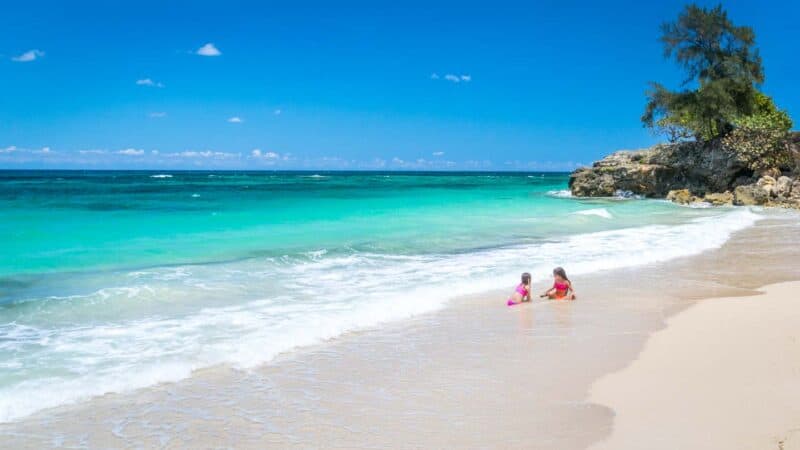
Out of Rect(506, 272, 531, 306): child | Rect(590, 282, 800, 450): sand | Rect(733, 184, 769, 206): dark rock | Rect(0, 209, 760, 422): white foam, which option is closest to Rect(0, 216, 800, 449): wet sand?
Rect(590, 282, 800, 450): sand

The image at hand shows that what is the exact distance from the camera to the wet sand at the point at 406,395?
474cm

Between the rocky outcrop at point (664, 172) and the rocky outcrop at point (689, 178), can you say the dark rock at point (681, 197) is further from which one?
the rocky outcrop at point (664, 172)

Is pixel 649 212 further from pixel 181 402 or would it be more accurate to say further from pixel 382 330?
pixel 181 402

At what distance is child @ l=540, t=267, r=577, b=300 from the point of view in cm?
970

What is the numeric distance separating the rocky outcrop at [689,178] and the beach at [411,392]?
27094 millimetres

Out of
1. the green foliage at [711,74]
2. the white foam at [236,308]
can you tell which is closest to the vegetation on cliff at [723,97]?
the green foliage at [711,74]

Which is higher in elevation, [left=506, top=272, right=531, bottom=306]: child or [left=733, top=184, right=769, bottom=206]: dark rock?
[left=733, top=184, right=769, bottom=206]: dark rock

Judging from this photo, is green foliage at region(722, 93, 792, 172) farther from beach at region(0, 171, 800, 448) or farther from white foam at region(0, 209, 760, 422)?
beach at region(0, 171, 800, 448)

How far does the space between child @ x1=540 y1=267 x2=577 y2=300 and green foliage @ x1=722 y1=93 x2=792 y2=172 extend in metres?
30.7

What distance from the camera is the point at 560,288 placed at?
9.85m

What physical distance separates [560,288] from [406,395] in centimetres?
497

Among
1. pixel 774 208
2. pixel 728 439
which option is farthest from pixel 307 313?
pixel 774 208

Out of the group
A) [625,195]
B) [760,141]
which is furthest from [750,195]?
[625,195]

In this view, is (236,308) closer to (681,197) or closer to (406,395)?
(406,395)
